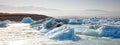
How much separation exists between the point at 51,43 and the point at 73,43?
3.09ft

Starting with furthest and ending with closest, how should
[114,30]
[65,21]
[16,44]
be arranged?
[65,21]
[114,30]
[16,44]

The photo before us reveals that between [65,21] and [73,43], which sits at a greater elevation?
[73,43]

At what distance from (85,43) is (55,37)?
1807 mm

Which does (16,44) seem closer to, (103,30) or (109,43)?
(109,43)

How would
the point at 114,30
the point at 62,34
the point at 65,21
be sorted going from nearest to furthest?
the point at 62,34, the point at 114,30, the point at 65,21

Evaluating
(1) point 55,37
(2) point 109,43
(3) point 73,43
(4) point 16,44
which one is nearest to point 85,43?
(3) point 73,43

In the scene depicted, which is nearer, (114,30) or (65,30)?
(65,30)

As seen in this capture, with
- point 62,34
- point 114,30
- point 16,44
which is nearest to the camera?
point 16,44

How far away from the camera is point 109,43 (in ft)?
31.3

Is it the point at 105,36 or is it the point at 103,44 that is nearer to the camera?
the point at 103,44

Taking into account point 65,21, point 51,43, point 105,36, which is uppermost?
point 51,43

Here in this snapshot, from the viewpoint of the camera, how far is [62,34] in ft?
34.5

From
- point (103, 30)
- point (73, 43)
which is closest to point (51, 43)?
point (73, 43)

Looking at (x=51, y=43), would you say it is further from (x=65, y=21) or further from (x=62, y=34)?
(x=65, y=21)
